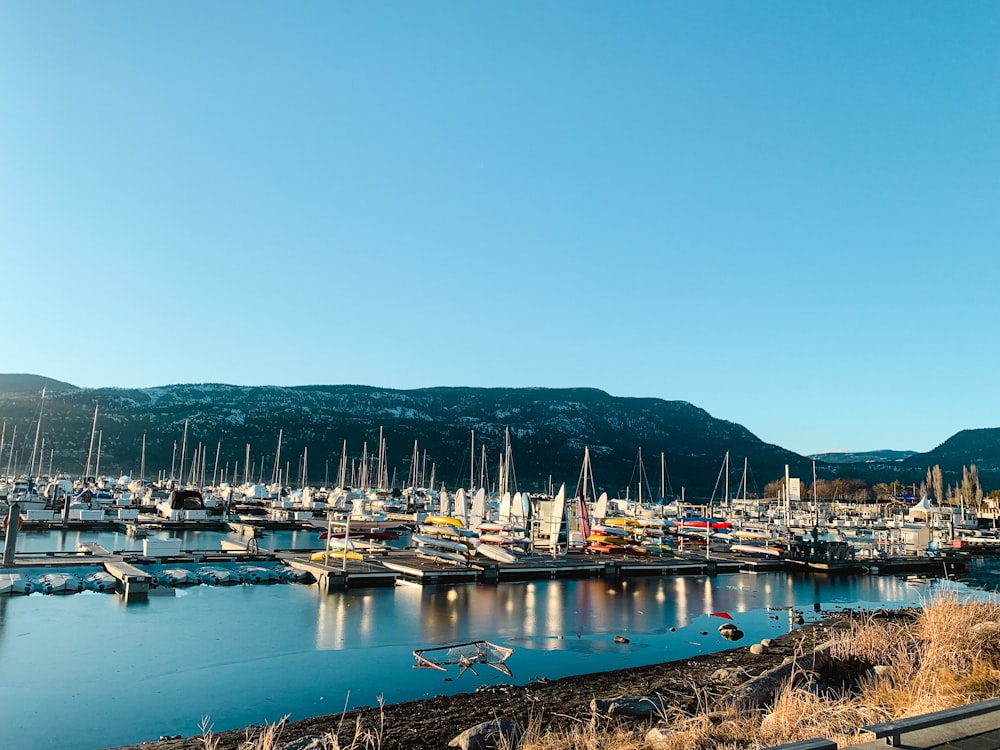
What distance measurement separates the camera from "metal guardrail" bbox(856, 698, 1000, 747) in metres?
6.71

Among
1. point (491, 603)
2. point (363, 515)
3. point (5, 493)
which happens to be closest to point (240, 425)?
point (5, 493)

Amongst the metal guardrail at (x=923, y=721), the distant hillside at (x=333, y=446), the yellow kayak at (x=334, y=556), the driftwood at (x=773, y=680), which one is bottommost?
the yellow kayak at (x=334, y=556)

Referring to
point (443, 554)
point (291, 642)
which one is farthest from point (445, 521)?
point (291, 642)

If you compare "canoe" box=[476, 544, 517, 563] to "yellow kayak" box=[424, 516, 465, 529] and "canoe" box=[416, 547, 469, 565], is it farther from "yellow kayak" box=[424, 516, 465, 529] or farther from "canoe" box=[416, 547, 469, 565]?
"yellow kayak" box=[424, 516, 465, 529]

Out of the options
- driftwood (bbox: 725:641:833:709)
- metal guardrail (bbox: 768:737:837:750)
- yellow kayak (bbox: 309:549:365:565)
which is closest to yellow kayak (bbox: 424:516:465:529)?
yellow kayak (bbox: 309:549:365:565)

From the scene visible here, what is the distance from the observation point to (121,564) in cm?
3394

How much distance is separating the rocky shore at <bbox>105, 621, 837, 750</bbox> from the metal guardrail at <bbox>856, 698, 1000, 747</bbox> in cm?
588

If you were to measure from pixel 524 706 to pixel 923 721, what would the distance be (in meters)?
10.3

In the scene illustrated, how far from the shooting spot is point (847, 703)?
38.5 ft

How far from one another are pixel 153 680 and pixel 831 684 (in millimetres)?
16489

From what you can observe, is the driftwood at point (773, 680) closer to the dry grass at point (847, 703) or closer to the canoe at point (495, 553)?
the dry grass at point (847, 703)

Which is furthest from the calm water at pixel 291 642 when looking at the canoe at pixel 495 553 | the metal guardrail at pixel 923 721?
the metal guardrail at pixel 923 721

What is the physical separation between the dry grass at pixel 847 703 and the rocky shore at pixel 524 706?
1.41ft

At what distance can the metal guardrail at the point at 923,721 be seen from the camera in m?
6.71
